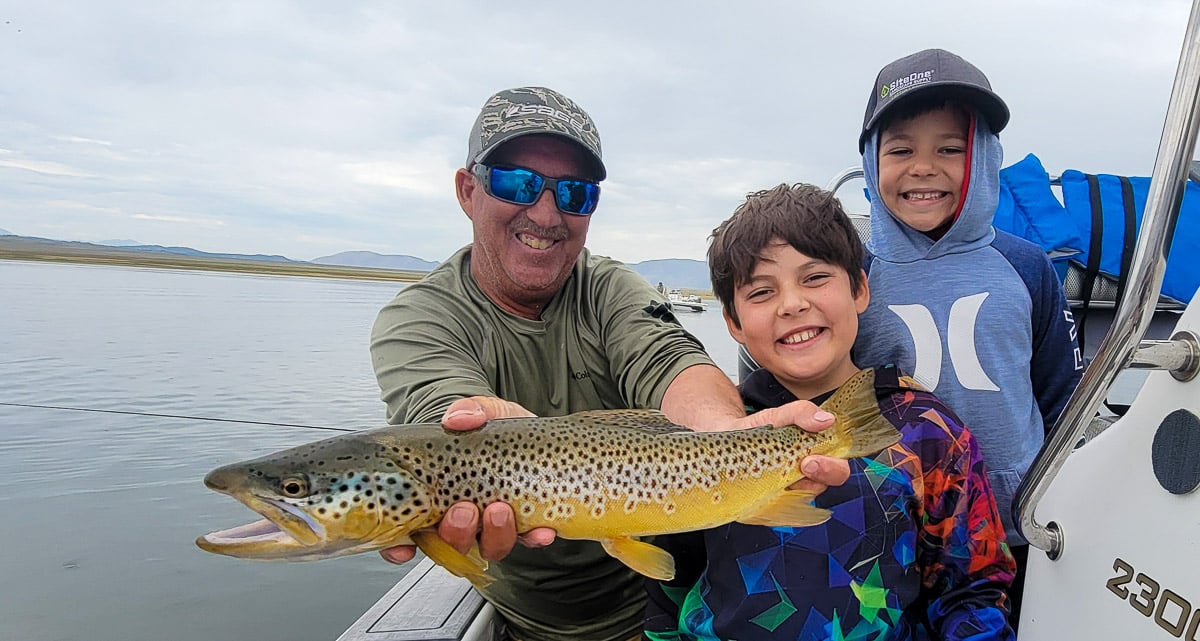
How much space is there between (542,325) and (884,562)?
6.78ft

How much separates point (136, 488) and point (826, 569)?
9.87m

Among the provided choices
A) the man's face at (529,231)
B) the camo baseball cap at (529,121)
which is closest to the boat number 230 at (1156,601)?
the man's face at (529,231)

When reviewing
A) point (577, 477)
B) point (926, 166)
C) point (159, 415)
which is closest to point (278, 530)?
point (577, 477)

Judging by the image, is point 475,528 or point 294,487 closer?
point 294,487

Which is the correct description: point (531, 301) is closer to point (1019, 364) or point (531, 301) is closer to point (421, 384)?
point (421, 384)

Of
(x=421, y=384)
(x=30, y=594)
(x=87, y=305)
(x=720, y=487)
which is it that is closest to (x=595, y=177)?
(x=421, y=384)

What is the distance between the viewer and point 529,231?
3.65 metres

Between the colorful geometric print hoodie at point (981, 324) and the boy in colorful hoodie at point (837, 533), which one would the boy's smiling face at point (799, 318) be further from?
the colorful geometric print hoodie at point (981, 324)

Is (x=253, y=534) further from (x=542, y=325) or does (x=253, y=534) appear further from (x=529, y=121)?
(x=529, y=121)

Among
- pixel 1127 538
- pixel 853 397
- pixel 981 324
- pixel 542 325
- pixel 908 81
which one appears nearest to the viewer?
pixel 1127 538

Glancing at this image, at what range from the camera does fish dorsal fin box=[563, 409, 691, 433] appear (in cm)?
265

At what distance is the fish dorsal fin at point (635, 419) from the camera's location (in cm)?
265

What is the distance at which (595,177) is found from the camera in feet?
12.6

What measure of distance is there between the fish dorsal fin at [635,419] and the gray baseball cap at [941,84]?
5.91 ft
